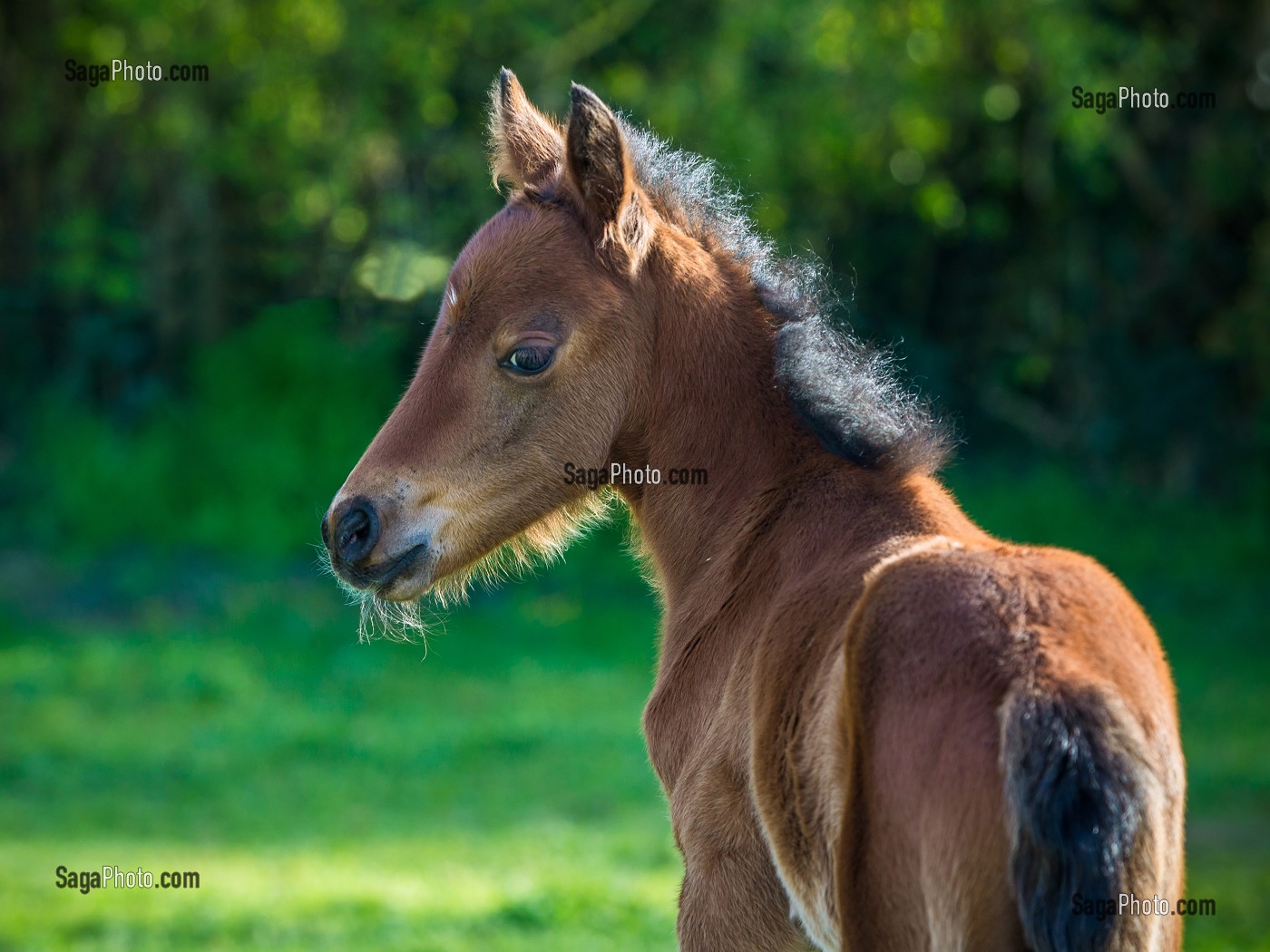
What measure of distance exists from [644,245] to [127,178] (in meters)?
11.0

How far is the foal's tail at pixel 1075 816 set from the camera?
6.01 ft

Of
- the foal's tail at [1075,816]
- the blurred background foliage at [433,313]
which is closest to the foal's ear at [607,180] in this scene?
the foal's tail at [1075,816]

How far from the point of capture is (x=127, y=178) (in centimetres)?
1267

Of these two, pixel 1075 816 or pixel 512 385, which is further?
pixel 512 385

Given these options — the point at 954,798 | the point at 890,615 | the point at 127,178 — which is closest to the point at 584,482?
the point at 890,615

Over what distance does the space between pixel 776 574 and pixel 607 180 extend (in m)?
1.00

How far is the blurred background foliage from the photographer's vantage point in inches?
348

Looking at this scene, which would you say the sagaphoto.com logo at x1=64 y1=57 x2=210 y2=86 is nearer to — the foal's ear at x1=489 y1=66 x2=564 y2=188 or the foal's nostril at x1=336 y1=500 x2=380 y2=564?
the foal's ear at x1=489 y1=66 x2=564 y2=188

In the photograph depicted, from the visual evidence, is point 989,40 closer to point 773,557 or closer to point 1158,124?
point 1158,124

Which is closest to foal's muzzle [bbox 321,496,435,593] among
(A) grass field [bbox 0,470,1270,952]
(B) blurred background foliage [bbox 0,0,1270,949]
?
(A) grass field [bbox 0,470,1270,952]

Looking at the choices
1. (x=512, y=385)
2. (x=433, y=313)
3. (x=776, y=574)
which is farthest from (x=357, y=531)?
(x=433, y=313)

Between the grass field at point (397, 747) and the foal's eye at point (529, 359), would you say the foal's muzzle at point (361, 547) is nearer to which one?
the foal's eye at point (529, 359)

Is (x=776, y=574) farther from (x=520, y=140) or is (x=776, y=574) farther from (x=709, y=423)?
(x=520, y=140)

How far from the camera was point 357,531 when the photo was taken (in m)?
2.97
